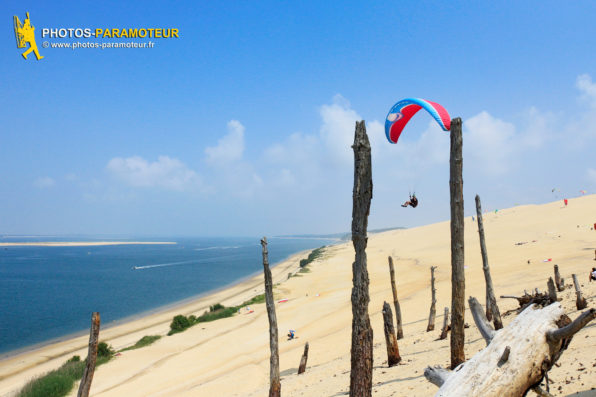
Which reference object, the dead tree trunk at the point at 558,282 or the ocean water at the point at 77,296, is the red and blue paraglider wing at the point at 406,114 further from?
the ocean water at the point at 77,296

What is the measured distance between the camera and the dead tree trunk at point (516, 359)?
162 inches

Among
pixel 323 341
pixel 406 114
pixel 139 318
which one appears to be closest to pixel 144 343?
pixel 323 341

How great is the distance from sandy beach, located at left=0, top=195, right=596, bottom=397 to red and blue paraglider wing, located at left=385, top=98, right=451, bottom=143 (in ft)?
18.3

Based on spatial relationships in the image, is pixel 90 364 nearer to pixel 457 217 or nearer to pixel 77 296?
pixel 457 217

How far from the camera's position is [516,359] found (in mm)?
4297

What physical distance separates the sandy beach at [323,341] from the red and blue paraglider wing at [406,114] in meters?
5.57

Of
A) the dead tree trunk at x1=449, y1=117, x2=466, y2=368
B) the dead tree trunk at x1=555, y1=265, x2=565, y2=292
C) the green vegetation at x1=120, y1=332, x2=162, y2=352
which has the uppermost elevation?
the dead tree trunk at x1=449, y1=117, x2=466, y2=368

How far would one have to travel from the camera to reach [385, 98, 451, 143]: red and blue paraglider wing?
9.23 m

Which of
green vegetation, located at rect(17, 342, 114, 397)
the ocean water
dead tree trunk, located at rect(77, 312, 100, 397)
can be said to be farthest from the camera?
the ocean water

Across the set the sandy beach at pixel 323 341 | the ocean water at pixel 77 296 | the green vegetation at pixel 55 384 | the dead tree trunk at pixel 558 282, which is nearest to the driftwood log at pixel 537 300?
the sandy beach at pixel 323 341

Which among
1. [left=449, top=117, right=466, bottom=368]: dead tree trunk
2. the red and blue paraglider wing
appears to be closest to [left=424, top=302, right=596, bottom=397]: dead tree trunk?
[left=449, top=117, right=466, bottom=368]: dead tree trunk

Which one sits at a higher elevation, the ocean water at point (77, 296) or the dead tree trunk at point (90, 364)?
the dead tree trunk at point (90, 364)

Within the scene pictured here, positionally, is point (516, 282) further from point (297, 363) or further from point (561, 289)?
point (297, 363)

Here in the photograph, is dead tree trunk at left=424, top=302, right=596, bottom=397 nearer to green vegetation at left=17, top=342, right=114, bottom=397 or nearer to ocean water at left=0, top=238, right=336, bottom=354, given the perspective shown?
green vegetation at left=17, top=342, right=114, bottom=397
